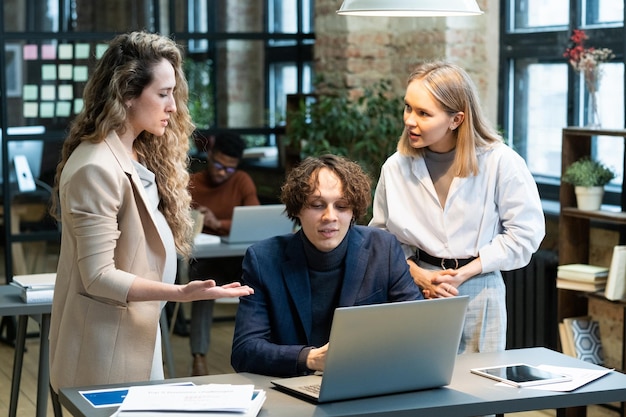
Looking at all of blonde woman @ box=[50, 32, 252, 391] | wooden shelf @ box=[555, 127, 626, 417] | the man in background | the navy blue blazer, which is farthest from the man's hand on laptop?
the man in background

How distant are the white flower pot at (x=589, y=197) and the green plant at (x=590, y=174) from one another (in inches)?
0.9

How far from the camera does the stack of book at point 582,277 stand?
189 inches

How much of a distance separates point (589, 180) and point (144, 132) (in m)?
2.47

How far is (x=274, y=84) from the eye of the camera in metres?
7.42

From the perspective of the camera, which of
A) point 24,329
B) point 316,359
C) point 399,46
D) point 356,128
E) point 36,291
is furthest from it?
point 399,46

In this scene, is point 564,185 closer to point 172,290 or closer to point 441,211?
point 441,211

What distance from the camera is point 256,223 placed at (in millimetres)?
5863

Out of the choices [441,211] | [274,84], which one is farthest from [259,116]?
[441,211]

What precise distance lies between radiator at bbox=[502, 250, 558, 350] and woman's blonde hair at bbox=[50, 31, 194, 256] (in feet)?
8.87

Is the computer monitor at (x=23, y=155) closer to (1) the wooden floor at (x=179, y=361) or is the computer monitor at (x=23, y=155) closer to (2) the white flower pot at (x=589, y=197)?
(1) the wooden floor at (x=179, y=361)

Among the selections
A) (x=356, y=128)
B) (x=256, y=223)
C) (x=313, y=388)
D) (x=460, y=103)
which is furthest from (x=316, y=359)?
(x=356, y=128)

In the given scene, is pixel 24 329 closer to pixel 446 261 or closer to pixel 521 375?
pixel 446 261

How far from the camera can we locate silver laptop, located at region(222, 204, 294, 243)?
581 cm

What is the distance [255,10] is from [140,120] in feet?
14.5
